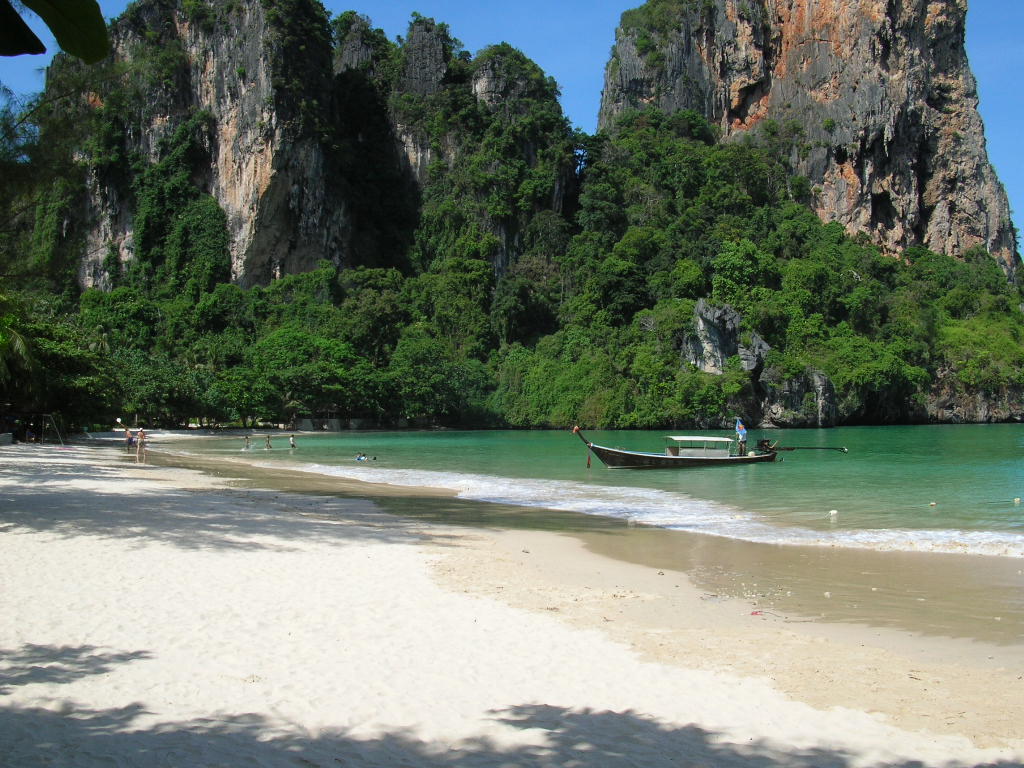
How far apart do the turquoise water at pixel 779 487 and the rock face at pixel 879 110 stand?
1787 inches

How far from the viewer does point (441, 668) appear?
5.99 metres

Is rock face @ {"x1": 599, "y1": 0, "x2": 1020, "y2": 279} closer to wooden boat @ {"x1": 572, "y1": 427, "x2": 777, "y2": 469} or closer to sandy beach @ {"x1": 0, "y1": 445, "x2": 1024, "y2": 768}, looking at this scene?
wooden boat @ {"x1": 572, "y1": 427, "x2": 777, "y2": 469}

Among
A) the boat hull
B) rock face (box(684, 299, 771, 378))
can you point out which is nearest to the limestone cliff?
rock face (box(684, 299, 771, 378))

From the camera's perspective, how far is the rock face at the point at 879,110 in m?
80.2

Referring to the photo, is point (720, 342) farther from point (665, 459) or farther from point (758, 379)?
point (665, 459)

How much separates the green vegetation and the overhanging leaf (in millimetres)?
52123

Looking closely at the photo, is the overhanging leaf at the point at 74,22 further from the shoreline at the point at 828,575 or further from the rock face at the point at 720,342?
the rock face at the point at 720,342

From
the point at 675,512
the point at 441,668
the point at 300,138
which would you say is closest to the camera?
the point at 441,668

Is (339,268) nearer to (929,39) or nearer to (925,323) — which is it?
(925,323)

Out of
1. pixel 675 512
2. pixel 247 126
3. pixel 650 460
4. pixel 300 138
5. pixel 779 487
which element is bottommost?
pixel 675 512

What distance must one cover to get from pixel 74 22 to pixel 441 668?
5.02 m

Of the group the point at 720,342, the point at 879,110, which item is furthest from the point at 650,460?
the point at 879,110

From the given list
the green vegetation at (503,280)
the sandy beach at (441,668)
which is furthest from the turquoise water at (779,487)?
the green vegetation at (503,280)

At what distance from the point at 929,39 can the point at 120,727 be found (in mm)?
96084
